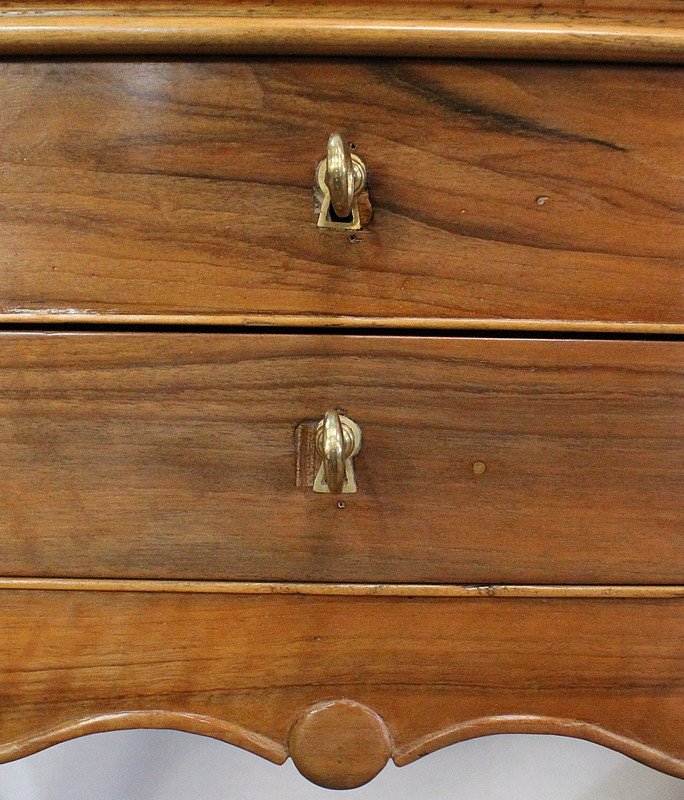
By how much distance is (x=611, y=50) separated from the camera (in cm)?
31

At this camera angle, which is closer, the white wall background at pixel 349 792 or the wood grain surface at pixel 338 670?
the wood grain surface at pixel 338 670

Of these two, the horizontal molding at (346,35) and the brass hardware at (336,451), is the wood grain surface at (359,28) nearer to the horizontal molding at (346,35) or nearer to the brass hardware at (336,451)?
the horizontal molding at (346,35)

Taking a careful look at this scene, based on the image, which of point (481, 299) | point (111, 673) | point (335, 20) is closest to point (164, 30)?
point (335, 20)

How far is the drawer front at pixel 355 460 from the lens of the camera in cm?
35

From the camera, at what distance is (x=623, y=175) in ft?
1.09

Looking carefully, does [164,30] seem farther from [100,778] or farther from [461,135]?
[100,778]

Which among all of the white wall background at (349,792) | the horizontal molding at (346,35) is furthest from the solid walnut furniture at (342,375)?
the white wall background at (349,792)

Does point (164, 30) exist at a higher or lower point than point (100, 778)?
higher

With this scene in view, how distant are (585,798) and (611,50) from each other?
68 centimetres

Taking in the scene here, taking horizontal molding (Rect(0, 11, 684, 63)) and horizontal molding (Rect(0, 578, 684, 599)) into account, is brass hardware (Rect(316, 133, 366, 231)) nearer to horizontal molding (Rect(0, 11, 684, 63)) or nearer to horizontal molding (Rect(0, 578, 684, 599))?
horizontal molding (Rect(0, 11, 684, 63))

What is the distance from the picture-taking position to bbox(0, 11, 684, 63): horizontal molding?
1.00 ft

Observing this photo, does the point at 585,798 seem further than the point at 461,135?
Yes

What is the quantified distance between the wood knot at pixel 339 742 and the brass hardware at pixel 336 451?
0.13 metres

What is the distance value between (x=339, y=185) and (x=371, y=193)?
43mm
